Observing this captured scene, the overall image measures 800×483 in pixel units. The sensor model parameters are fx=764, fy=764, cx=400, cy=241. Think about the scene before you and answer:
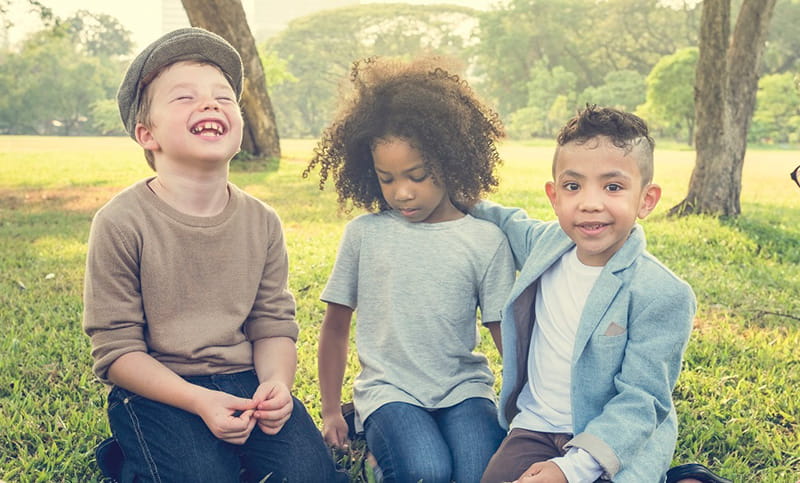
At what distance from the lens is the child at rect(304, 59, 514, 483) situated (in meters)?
2.45

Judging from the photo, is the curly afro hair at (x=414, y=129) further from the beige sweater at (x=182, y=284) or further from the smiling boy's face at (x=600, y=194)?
the smiling boy's face at (x=600, y=194)

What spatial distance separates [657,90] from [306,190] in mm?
34486

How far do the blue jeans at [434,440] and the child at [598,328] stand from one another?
0.14 metres

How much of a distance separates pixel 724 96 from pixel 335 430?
19.3ft

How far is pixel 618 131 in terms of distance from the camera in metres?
2.04

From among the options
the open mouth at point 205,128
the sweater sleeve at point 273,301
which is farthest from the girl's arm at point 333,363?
the open mouth at point 205,128

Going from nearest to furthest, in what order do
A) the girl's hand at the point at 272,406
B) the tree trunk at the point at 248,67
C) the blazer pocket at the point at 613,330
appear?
the blazer pocket at the point at 613,330
the girl's hand at the point at 272,406
the tree trunk at the point at 248,67

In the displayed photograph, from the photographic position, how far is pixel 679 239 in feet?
20.8

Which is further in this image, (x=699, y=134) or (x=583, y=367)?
(x=699, y=134)

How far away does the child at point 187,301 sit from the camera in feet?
6.91

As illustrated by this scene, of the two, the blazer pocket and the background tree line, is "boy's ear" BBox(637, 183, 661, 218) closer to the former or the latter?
the blazer pocket

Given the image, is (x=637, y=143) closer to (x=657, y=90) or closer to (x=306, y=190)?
(x=306, y=190)

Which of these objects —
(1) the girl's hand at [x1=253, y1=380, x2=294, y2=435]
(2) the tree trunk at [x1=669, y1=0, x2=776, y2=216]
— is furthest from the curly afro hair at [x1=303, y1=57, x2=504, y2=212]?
(2) the tree trunk at [x1=669, y1=0, x2=776, y2=216]

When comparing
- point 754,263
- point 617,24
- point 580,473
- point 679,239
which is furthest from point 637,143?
point 617,24
